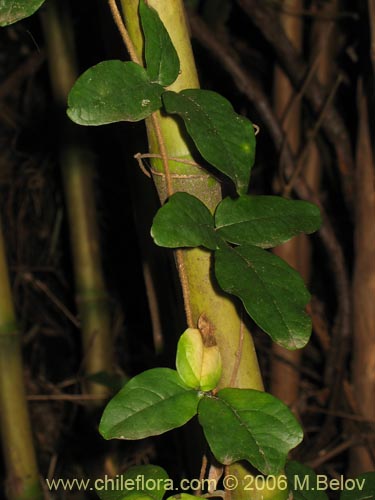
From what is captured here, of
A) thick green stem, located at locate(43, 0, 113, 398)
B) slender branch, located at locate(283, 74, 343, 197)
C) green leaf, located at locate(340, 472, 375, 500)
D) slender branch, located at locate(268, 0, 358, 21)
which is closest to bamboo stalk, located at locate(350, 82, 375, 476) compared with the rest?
slender branch, located at locate(283, 74, 343, 197)

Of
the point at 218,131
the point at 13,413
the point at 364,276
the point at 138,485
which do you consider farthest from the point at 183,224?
the point at 364,276

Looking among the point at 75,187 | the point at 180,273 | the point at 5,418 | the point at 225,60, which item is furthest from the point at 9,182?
the point at 180,273

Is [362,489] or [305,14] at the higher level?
[305,14]

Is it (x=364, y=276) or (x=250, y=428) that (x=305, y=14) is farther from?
(x=250, y=428)

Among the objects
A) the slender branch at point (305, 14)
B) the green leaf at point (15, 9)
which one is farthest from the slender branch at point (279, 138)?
the green leaf at point (15, 9)

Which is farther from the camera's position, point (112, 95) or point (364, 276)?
point (364, 276)

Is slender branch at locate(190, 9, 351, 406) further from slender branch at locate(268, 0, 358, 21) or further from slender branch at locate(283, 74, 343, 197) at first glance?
slender branch at locate(268, 0, 358, 21)

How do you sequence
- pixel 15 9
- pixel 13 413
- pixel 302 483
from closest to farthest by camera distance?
pixel 15 9 → pixel 302 483 → pixel 13 413

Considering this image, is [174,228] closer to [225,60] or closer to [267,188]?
[225,60]
